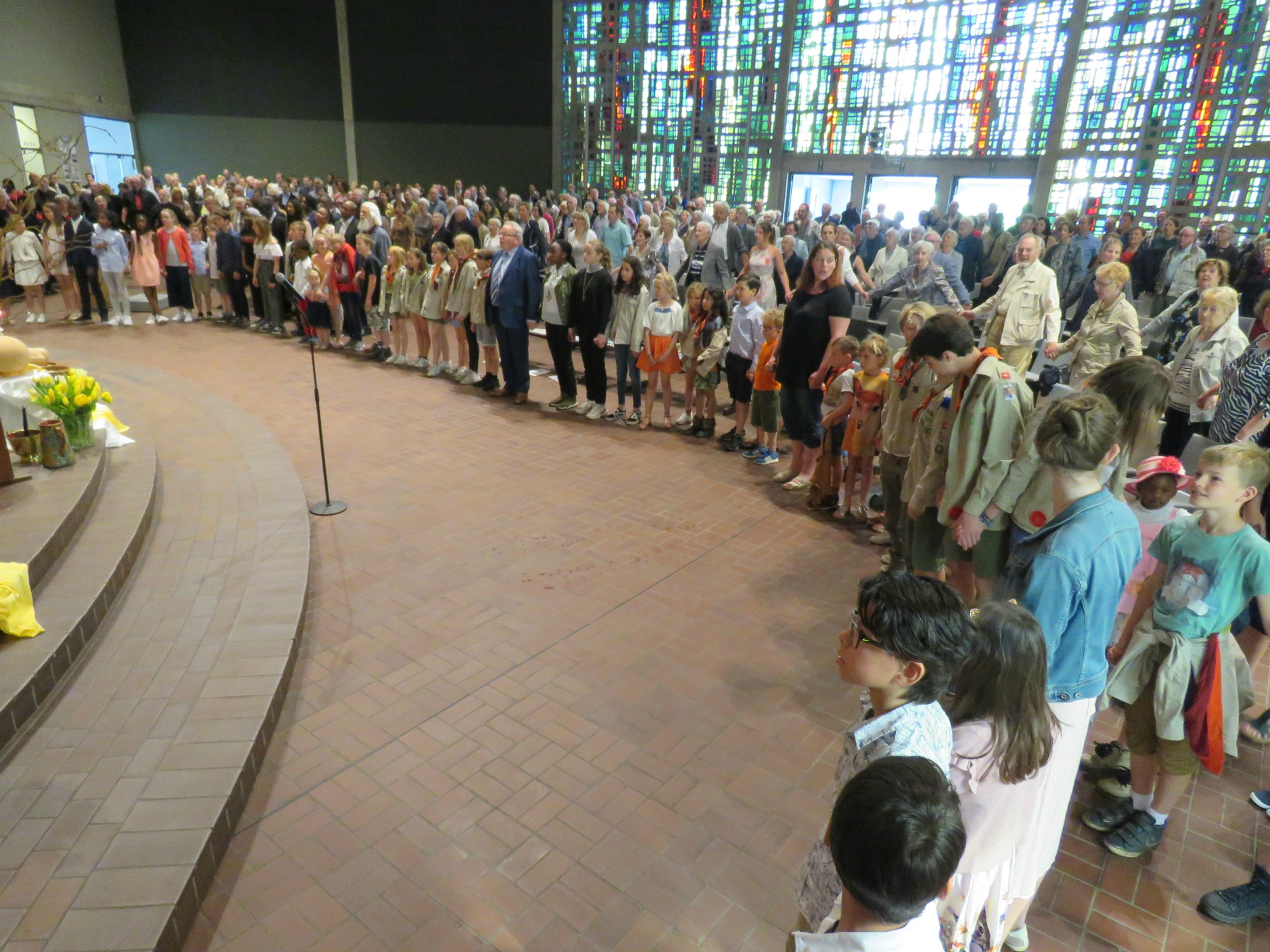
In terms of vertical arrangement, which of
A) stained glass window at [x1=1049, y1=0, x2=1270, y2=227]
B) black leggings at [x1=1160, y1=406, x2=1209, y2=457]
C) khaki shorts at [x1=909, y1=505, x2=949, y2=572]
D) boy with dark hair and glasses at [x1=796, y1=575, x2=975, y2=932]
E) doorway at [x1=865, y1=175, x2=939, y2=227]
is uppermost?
stained glass window at [x1=1049, y1=0, x2=1270, y2=227]

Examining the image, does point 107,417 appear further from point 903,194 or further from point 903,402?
point 903,194

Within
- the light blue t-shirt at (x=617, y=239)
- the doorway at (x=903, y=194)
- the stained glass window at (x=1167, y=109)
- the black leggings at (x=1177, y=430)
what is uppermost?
the stained glass window at (x=1167, y=109)

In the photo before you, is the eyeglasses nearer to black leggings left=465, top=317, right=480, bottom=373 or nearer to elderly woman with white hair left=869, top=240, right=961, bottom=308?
elderly woman with white hair left=869, top=240, right=961, bottom=308

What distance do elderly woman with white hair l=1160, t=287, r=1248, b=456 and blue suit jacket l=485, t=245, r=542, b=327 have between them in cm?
615

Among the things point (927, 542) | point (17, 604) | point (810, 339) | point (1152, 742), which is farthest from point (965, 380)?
point (17, 604)

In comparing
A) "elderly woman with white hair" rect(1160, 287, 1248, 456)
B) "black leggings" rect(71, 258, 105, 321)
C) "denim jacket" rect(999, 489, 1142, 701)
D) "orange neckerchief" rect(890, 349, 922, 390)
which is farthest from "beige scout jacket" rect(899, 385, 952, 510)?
"black leggings" rect(71, 258, 105, 321)

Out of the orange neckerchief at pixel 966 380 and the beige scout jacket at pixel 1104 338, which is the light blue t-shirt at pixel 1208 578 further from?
the beige scout jacket at pixel 1104 338

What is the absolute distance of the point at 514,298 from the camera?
8.85 meters

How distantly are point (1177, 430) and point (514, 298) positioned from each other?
255 inches

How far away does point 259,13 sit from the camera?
2523 cm

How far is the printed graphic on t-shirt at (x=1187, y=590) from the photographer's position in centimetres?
300

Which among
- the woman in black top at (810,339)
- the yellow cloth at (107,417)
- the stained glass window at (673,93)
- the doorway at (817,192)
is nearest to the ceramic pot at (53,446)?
the yellow cloth at (107,417)

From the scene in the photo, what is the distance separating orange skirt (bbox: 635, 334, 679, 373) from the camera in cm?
810

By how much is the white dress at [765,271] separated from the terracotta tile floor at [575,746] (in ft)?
9.02
